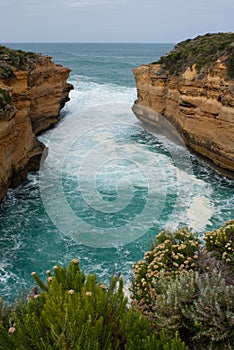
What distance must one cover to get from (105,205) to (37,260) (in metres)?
4.69

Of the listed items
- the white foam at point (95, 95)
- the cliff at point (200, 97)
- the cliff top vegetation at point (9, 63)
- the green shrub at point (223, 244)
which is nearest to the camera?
the green shrub at point (223, 244)

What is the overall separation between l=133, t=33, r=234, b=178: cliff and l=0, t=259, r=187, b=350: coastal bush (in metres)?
14.4

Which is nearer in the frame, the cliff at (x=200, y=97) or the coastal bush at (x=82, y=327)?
the coastal bush at (x=82, y=327)

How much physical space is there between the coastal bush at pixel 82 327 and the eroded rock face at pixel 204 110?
14352 mm

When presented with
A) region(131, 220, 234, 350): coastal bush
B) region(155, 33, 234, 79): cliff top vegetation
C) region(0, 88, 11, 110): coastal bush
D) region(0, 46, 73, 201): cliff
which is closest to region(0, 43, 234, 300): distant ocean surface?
region(0, 46, 73, 201): cliff

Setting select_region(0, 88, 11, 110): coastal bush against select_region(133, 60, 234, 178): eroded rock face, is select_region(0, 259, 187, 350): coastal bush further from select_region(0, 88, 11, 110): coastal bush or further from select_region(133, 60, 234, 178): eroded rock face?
select_region(133, 60, 234, 178): eroded rock face

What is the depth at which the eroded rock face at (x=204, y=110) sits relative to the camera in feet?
59.8

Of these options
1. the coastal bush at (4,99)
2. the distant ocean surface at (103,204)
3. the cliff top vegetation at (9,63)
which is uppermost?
the cliff top vegetation at (9,63)

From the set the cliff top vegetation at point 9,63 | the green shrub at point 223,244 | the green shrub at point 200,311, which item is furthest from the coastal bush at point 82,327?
the cliff top vegetation at point 9,63

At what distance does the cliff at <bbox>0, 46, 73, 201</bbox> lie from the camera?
15.0 meters

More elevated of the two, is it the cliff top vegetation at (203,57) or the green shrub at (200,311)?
the cliff top vegetation at (203,57)

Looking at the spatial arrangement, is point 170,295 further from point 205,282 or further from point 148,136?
point 148,136

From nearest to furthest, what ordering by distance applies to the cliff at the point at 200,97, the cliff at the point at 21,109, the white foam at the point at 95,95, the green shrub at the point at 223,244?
the green shrub at the point at 223,244, the cliff at the point at 21,109, the cliff at the point at 200,97, the white foam at the point at 95,95

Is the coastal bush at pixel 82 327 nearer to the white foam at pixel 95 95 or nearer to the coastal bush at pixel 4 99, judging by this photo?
the coastal bush at pixel 4 99
